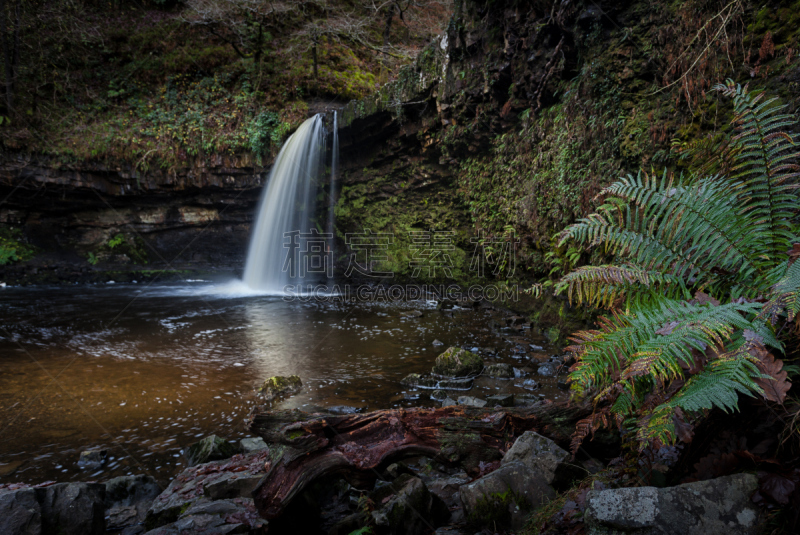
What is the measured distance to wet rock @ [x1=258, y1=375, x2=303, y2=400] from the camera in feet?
13.5

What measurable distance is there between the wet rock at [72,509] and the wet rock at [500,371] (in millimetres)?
3751

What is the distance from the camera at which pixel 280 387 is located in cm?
421

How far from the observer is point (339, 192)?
12.6 m

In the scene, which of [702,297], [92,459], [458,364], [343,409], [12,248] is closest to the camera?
[702,297]

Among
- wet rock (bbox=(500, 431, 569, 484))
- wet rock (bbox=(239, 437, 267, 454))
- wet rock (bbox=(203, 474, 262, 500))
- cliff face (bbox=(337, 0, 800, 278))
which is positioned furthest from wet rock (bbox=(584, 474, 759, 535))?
cliff face (bbox=(337, 0, 800, 278))

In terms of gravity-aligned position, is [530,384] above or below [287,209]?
below

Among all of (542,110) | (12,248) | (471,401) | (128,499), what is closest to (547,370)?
(471,401)

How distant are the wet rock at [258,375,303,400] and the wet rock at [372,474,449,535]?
2.55 metres

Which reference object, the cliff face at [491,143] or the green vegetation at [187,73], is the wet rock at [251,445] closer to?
the cliff face at [491,143]

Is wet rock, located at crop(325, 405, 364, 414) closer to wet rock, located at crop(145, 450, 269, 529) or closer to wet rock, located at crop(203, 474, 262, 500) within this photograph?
wet rock, located at crop(145, 450, 269, 529)

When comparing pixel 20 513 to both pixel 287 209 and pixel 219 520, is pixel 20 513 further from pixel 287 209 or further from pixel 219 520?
pixel 287 209

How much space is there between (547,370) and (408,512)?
3.24 m

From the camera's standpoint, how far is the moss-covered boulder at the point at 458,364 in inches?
177

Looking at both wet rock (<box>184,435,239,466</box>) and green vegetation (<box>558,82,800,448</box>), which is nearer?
green vegetation (<box>558,82,800,448</box>)
